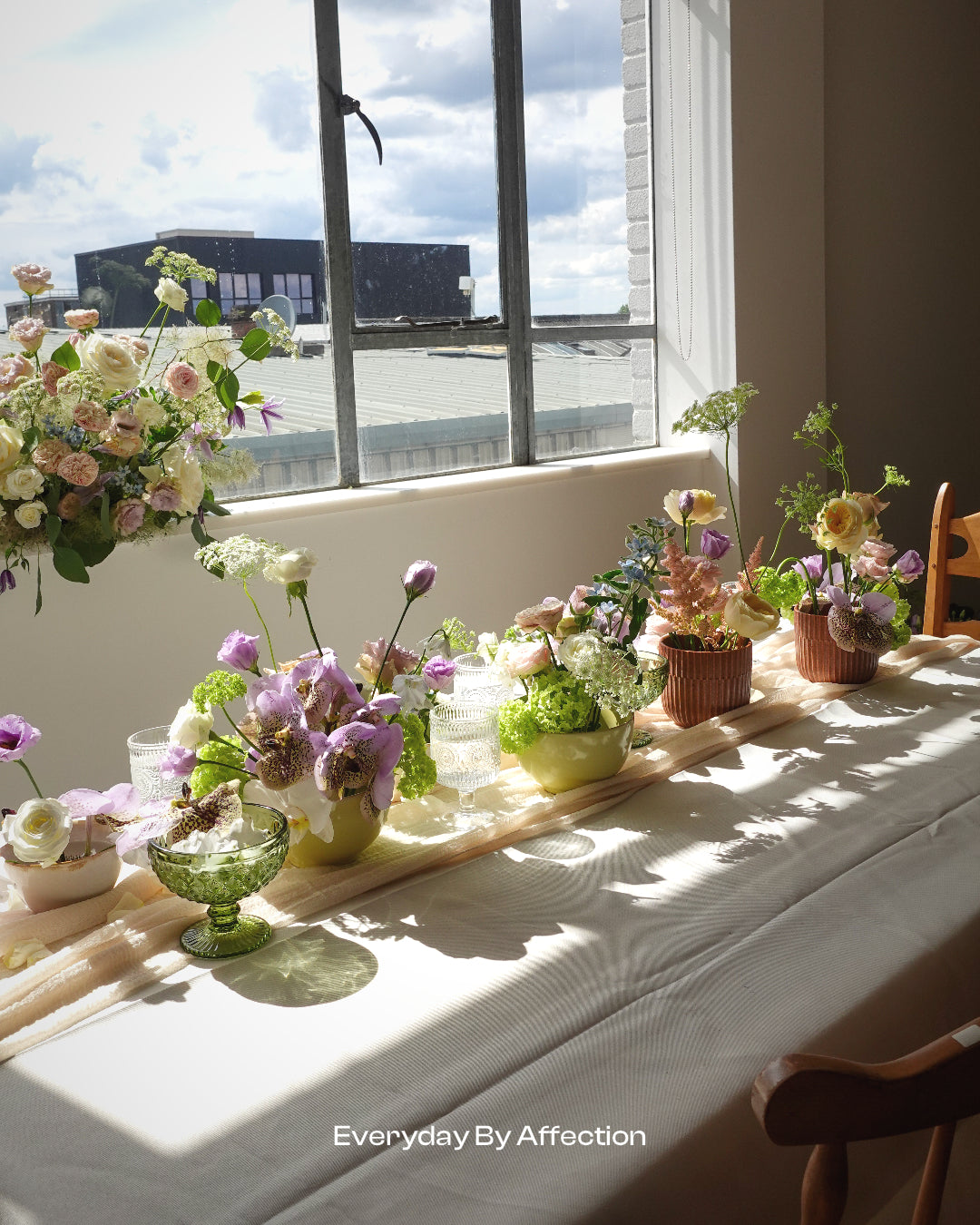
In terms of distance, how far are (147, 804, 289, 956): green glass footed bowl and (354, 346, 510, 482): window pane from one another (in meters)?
2.11

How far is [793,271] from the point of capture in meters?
3.74

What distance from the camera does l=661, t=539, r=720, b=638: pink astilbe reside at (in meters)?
1.65

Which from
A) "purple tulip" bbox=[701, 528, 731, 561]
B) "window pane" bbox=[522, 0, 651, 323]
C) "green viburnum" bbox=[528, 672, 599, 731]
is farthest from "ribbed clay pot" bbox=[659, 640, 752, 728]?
"window pane" bbox=[522, 0, 651, 323]

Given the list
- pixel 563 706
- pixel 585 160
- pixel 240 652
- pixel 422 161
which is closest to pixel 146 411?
pixel 240 652

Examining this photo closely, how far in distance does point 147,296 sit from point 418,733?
5.89 ft

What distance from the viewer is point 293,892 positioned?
3.89ft

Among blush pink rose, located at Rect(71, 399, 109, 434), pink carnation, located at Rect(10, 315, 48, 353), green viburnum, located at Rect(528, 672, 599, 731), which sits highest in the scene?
pink carnation, located at Rect(10, 315, 48, 353)

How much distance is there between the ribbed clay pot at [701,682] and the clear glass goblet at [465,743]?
1.55 feet

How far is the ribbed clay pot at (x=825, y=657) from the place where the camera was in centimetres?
186

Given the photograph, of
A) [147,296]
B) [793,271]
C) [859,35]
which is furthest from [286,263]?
[859,35]

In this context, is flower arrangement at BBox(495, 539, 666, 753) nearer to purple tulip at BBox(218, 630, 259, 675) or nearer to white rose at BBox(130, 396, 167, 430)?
purple tulip at BBox(218, 630, 259, 675)

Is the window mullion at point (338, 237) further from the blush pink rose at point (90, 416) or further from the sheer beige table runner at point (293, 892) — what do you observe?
the blush pink rose at point (90, 416)

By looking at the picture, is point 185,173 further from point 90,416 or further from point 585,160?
point 90,416

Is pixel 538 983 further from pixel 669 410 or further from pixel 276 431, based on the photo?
pixel 669 410
